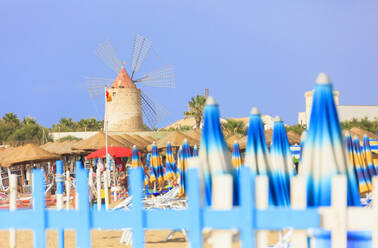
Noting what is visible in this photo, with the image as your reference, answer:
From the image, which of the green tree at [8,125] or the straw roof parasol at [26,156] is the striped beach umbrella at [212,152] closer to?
the straw roof parasol at [26,156]

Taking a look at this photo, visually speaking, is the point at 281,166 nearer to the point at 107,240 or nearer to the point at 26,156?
the point at 107,240

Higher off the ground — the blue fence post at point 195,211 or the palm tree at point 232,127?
the palm tree at point 232,127

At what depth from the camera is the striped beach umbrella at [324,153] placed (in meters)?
2.44

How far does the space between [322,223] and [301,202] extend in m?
0.13

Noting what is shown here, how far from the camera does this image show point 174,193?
8023 millimetres

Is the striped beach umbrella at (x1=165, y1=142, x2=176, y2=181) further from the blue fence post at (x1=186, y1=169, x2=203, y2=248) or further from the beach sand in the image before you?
the blue fence post at (x1=186, y1=169, x2=203, y2=248)

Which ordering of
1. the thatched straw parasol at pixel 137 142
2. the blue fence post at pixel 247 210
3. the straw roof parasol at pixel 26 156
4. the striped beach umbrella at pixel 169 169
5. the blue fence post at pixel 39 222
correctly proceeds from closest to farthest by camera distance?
1. the blue fence post at pixel 247 210
2. the blue fence post at pixel 39 222
3. the striped beach umbrella at pixel 169 169
4. the straw roof parasol at pixel 26 156
5. the thatched straw parasol at pixel 137 142

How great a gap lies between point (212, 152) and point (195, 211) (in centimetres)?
63

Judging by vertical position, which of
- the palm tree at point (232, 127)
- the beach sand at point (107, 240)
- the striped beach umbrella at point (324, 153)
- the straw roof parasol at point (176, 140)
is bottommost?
the beach sand at point (107, 240)

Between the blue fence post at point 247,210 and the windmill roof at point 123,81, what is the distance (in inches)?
1397

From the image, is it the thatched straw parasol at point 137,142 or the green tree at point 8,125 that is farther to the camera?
the green tree at point 8,125

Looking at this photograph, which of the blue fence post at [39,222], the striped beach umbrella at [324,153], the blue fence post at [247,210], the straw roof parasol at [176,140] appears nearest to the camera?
the blue fence post at [247,210]

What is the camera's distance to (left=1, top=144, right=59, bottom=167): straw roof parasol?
1358cm

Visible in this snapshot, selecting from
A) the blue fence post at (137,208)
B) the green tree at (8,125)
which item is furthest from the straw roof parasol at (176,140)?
the green tree at (8,125)
